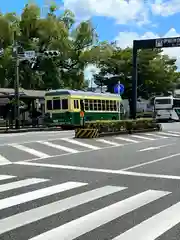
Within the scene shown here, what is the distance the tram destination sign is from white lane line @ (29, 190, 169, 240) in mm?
23882

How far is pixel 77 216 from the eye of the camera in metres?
6.76

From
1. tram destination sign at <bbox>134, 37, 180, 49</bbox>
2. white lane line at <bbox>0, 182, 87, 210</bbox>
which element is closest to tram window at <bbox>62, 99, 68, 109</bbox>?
tram destination sign at <bbox>134, 37, 180, 49</bbox>

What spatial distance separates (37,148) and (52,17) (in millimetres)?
37453

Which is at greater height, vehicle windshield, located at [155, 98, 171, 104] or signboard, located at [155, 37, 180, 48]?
signboard, located at [155, 37, 180, 48]

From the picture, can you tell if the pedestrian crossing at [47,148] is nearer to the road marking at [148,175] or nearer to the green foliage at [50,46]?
the road marking at [148,175]

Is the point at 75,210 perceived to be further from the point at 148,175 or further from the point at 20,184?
the point at 148,175

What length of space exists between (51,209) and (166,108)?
49.5 meters

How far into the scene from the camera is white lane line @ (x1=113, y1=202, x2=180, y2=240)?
18.8 ft

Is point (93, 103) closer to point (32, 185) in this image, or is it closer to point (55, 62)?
point (55, 62)

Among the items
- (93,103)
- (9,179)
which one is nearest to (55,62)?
(93,103)

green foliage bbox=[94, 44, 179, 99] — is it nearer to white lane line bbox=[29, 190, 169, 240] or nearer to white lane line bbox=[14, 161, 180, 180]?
white lane line bbox=[14, 161, 180, 180]

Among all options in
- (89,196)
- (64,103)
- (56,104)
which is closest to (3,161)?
(89,196)

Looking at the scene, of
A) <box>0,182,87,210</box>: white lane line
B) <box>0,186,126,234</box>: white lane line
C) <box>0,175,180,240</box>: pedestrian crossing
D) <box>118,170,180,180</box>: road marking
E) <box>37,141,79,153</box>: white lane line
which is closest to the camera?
<box>0,175,180,240</box>: pedestrian crossing

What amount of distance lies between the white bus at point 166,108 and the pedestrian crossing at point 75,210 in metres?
46.6
